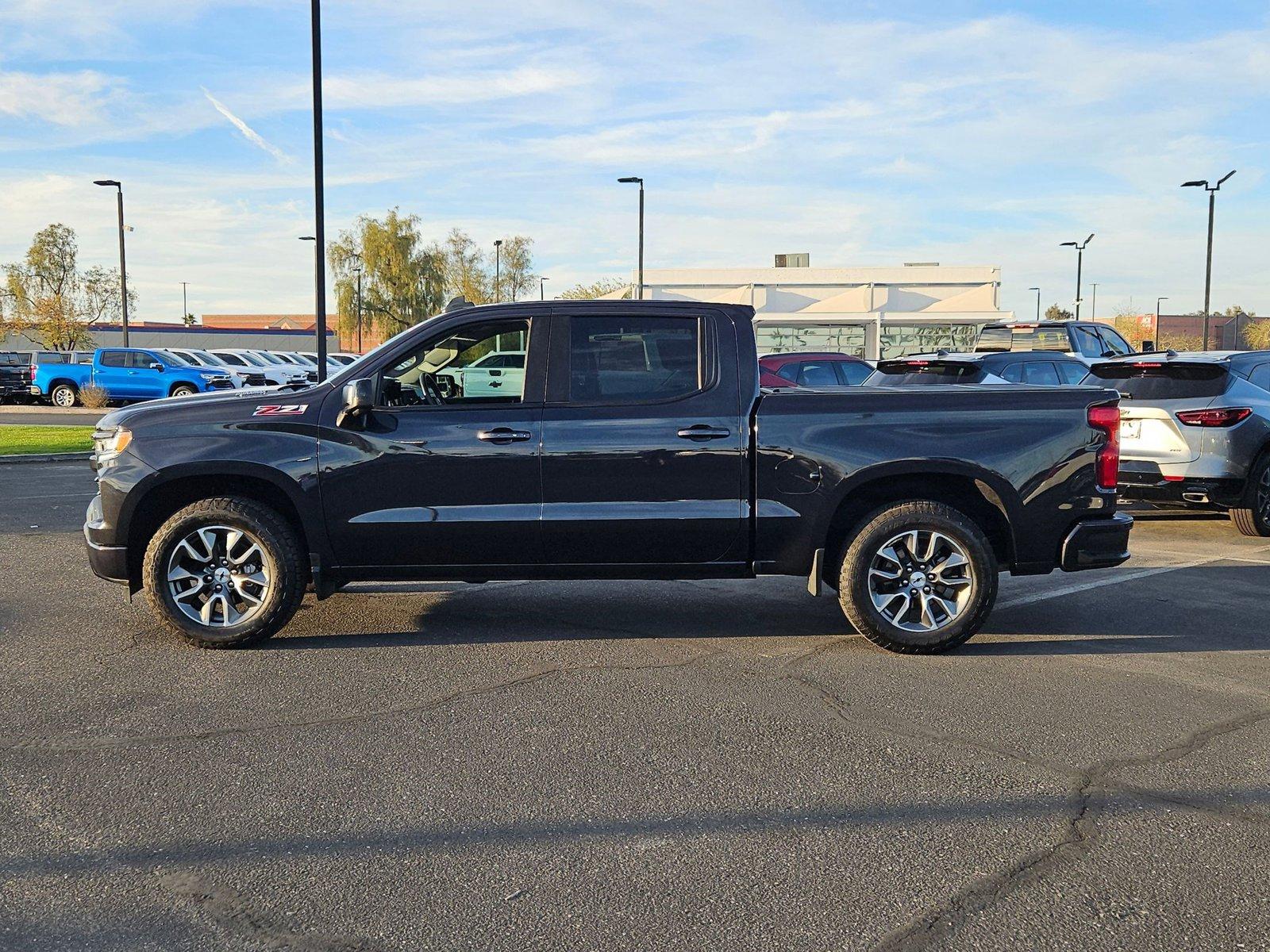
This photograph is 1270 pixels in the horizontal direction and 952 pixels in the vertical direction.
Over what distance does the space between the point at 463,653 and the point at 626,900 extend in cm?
304

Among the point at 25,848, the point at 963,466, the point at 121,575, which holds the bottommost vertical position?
the point at 25,848

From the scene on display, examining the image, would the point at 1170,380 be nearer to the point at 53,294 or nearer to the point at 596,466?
the point at 596,466

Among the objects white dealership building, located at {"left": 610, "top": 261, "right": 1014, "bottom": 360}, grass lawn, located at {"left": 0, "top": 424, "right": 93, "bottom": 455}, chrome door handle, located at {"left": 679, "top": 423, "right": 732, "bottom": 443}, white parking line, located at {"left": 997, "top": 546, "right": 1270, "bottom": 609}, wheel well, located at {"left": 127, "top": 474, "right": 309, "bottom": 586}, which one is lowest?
white parking line, located at {"left": 997, "top": 546, "right": 1270, "bottom": 609}

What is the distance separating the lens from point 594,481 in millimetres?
6266

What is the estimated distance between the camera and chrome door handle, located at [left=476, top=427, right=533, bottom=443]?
6.24 metres

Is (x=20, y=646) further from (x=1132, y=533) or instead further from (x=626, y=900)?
(x=1132, y=533)

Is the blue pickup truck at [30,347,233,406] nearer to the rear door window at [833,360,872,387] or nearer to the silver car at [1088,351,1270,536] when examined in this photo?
the rear door window at [833,360,872,387]

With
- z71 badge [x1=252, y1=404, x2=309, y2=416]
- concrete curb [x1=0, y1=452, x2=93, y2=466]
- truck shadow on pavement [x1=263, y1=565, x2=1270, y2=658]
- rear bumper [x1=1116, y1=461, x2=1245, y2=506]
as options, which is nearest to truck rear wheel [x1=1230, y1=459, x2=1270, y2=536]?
rear bumper [x1=1116, y1=461, x2=1245, y2=506]

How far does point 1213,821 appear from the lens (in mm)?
3961

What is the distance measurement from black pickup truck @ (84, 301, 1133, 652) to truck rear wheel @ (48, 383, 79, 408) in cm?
3170

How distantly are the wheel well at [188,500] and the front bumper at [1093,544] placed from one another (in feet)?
13.6

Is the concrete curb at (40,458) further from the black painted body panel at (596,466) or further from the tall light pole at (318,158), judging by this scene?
the black painted body panel at (596,466)

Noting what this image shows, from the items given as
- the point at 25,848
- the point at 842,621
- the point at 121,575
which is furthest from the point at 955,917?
the point at 121,575

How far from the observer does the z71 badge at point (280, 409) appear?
20.6 ft
